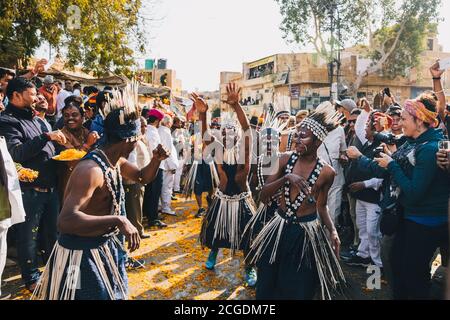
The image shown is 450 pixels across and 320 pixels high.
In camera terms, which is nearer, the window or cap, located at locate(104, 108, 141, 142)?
cap, located at locate(104, 108, 141, 142)

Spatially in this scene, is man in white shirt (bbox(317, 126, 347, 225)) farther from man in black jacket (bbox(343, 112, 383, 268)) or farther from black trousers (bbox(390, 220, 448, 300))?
black trousers (bbox(390, 220, 448, 300))

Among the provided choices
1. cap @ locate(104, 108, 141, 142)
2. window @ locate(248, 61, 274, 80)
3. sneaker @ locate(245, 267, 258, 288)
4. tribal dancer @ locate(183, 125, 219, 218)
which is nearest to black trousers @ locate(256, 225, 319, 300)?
sneaker @ locate(245, 267, 258, 288)

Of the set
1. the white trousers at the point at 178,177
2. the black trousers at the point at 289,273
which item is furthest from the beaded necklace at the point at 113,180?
the white trousers at the point at 178,177

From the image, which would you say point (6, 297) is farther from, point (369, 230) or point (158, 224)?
point (369, 230)

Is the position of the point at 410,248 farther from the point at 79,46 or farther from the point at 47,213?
the point at 79,46

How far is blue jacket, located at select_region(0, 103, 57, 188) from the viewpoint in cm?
448

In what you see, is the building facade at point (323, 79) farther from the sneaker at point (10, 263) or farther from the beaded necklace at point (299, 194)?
the beaded necklace at point (299, 194)

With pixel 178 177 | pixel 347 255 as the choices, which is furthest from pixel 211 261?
pixel 178 177

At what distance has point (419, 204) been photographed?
144 inches

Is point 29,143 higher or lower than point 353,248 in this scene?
higher

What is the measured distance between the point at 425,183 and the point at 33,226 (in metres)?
4.17

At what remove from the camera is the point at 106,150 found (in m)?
3.04

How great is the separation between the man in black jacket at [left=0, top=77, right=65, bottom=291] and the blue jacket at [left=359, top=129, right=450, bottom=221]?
3504 mm
